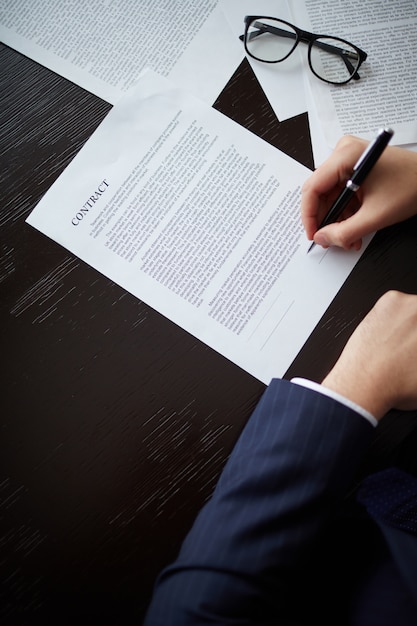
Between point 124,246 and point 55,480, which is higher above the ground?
point 124,246

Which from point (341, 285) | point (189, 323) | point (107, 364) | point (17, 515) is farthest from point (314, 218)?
point (17, 515)

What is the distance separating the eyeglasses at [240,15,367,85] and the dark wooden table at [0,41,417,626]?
9 centimetres

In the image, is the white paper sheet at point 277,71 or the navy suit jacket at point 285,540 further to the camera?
the white paper sheet at point 277,71

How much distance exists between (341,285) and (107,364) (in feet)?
1.11

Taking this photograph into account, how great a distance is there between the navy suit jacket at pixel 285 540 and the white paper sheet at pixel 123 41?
0.48 m

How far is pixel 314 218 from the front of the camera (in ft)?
1.94

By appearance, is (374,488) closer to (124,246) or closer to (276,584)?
(276,584)

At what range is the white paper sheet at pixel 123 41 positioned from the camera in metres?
0.66

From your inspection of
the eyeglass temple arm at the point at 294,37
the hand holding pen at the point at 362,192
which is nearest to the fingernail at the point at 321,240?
the hand holding pen at the point at 362,192

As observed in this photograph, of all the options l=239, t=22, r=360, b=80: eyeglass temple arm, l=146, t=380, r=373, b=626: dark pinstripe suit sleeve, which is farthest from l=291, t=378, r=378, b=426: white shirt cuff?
l=239, t=22, r=360, b=80: eyeglass temple arm

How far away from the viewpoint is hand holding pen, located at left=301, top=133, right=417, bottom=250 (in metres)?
0.57

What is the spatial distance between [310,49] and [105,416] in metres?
0.60

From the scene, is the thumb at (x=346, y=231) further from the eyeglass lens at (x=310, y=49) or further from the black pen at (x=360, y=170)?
the eyeglass lens at (x=310, y=49)

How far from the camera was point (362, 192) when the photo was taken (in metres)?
0.59
